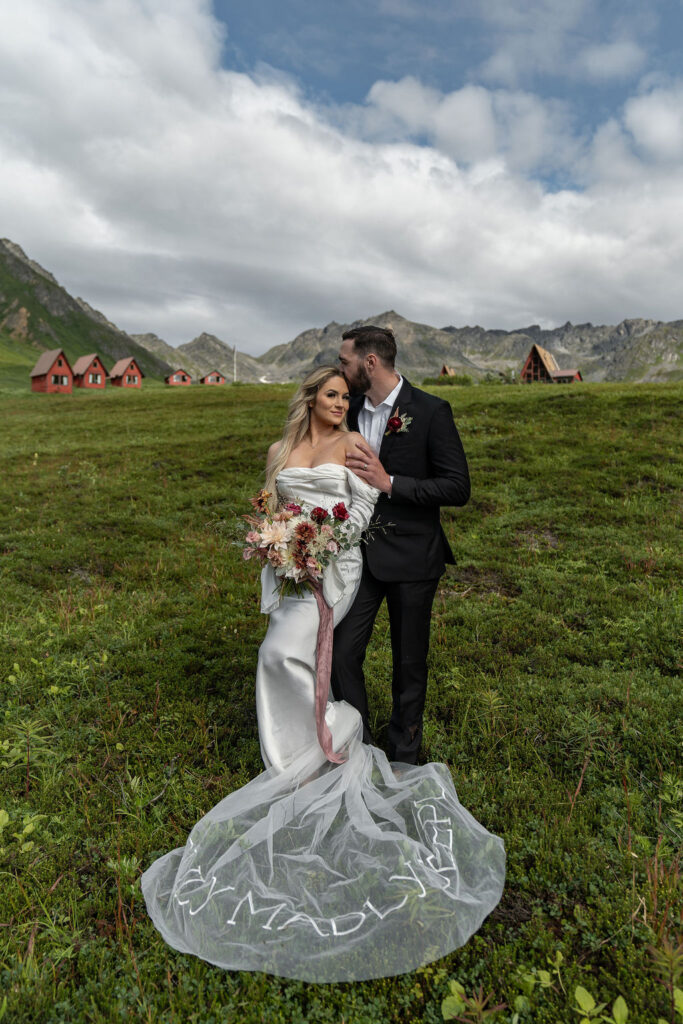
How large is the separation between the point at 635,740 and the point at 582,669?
1.62 m

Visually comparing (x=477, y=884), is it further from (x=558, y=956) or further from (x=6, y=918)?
(x=6, y=918)

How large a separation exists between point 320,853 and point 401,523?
106 inches

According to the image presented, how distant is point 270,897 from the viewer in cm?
385

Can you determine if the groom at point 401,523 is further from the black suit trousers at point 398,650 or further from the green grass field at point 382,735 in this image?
the green grass field at point 382,735

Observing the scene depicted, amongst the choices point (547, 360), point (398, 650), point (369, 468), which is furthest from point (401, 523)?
point (547, 360)

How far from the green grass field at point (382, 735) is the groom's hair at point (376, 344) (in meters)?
2.09

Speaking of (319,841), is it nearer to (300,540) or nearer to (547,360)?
(300,540)

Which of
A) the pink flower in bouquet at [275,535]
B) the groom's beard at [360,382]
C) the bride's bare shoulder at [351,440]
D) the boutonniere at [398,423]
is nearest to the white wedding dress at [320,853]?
the bride's bare shoulder at [351,440]

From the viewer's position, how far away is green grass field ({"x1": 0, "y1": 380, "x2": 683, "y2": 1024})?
3504mm

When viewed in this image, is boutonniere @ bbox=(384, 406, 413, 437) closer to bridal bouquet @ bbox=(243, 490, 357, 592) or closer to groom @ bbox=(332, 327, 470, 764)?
groom @ bbox=(332, 327, 470, 764)

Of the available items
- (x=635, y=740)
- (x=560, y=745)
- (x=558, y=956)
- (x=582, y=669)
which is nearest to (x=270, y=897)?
(x=558, y=956)

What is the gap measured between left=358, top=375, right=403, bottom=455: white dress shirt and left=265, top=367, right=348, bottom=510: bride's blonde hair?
0.30 metres

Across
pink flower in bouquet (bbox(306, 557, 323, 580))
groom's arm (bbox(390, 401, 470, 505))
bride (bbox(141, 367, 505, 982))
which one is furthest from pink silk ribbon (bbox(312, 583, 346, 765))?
groom's arm (bbox(390, 401, 470, 505))

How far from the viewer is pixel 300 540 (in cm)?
481
